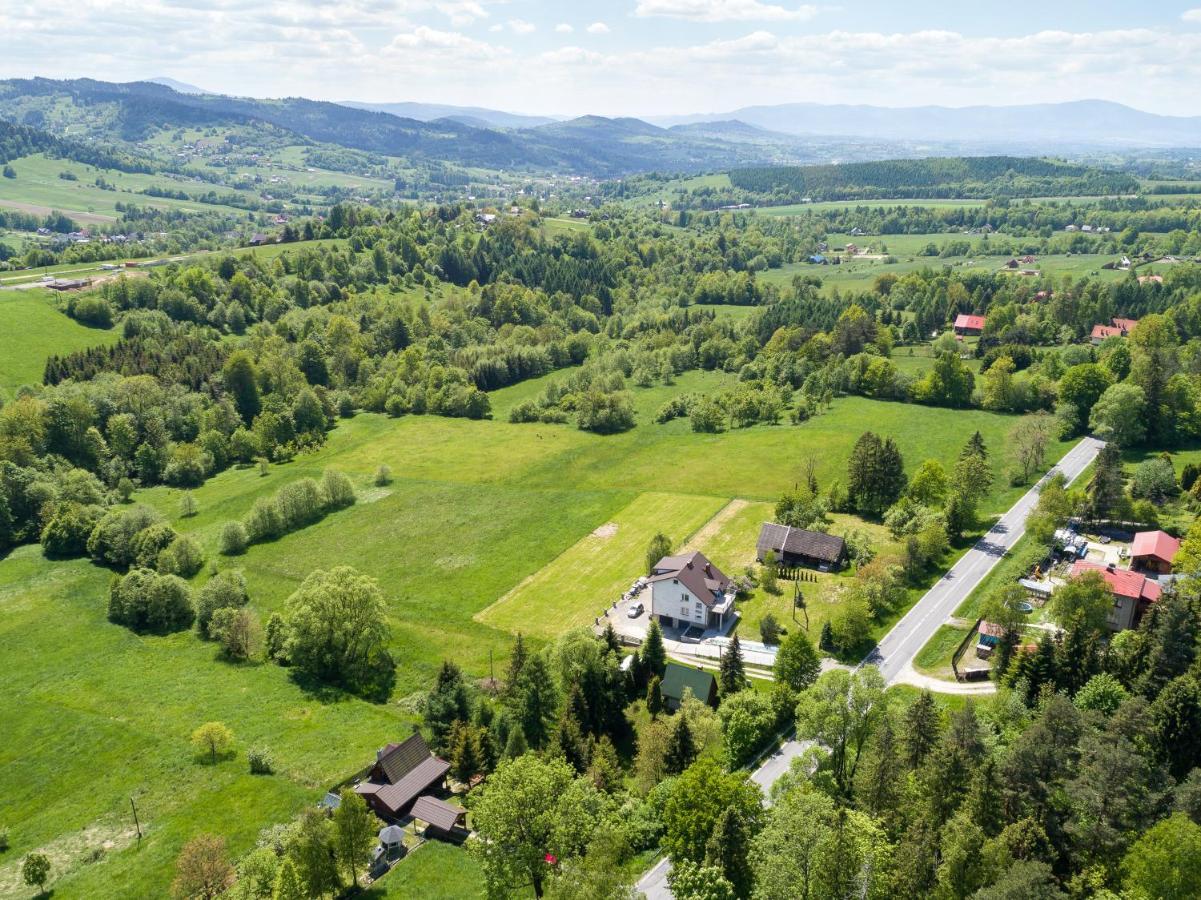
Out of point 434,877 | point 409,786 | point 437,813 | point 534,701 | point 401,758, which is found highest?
point 534,701

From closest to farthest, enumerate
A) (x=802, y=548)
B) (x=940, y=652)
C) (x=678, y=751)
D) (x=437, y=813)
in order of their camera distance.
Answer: (x=437, y=813), (x=678, y=751), (x=940, y=652), (x=802, y=548)

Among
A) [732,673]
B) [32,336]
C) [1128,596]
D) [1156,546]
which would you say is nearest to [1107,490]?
[1156,546]

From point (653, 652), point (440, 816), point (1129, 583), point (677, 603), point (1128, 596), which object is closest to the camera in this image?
point (440, 816)

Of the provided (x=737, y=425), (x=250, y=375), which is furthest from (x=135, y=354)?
(x=737, y=425)

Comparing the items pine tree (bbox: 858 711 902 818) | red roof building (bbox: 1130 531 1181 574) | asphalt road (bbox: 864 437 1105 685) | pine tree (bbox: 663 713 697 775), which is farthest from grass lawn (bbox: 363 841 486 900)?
red roof building (bbox: 1130 531 1181 574)

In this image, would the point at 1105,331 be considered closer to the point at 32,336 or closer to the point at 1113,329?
the point at 1113,329

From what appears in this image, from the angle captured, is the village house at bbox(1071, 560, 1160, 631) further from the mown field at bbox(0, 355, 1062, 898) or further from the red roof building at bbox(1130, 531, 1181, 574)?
the mown field at bbox(0, 355, 1062, 898)

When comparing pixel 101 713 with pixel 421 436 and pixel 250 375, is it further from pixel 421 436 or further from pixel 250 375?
pixel 250 375

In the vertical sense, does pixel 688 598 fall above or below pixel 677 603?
above
